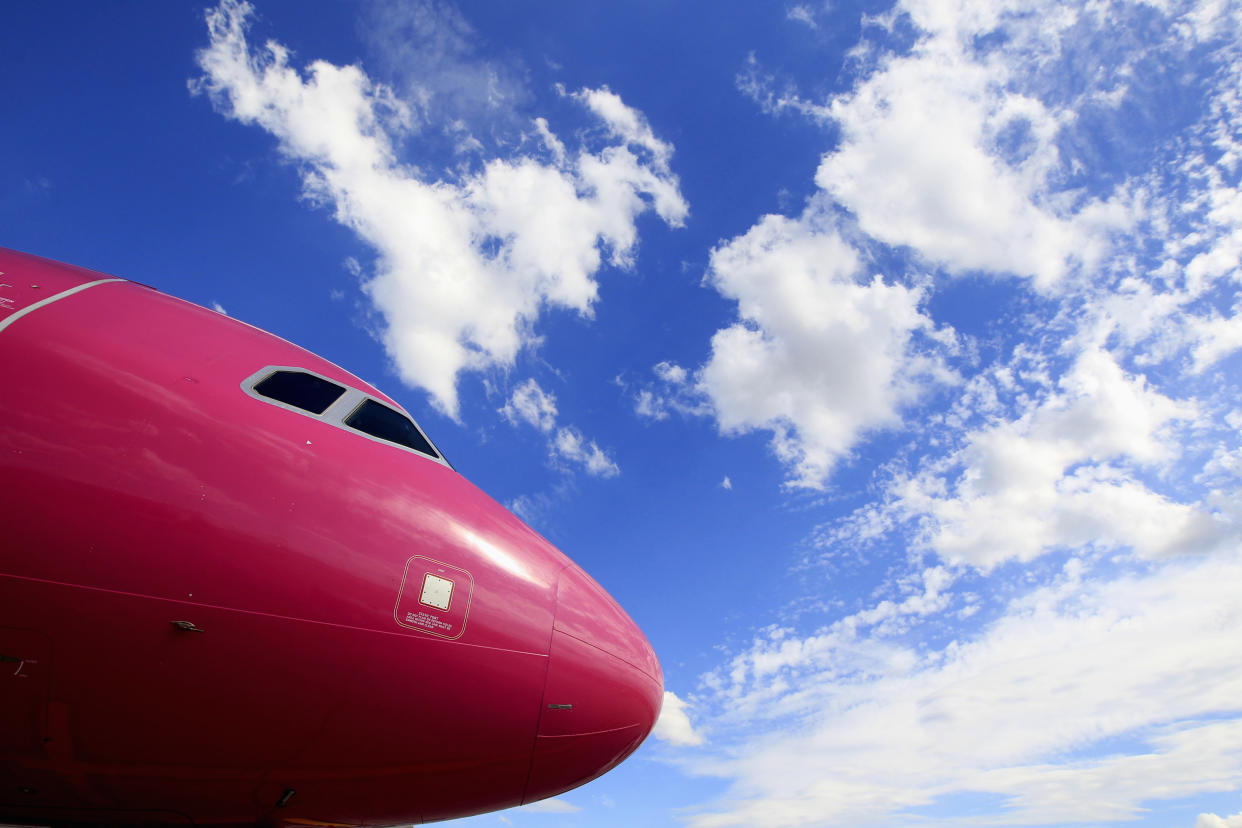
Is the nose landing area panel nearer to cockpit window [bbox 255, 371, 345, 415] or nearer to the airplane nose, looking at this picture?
the airplane nose

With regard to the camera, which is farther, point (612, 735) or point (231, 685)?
point (612, 735)

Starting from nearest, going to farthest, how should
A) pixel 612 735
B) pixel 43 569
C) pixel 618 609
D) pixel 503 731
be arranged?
pixel 43 569, pixel 503 731, pixel 612 735, pixel 618 609

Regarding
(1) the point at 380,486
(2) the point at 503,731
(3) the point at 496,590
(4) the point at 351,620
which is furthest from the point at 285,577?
(2) the point at 503,731

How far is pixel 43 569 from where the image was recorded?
4.86 m

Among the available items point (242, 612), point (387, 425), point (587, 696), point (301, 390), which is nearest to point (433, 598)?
point (242, 612)

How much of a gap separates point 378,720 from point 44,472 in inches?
123

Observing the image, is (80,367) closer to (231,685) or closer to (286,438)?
(286,438)

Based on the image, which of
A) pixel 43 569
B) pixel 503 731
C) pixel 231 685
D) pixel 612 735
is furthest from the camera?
pixel 612 735

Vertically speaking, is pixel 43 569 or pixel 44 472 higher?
pixel 44 472

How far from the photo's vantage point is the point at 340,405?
7129 mm

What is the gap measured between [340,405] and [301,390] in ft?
1.30

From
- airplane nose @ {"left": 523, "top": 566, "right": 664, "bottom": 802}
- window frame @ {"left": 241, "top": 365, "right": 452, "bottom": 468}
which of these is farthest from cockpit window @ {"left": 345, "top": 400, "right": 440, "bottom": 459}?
airplane nose @ {"left": 523, "top": 566, "right": 664, "bottom": 802}

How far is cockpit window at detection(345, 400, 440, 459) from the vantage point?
23.6 feet

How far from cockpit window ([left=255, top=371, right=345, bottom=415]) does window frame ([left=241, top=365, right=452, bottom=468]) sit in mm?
35
